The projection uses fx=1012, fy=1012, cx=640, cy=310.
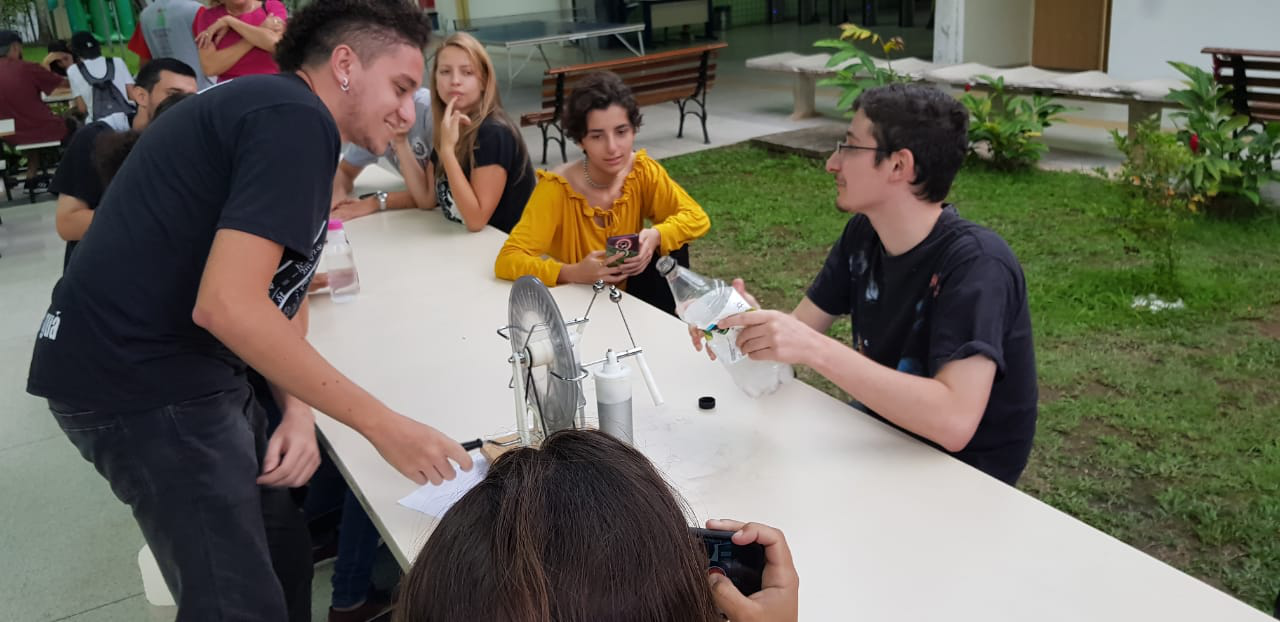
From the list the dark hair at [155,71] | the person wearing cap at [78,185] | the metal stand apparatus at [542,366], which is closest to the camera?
the metal stand apparatus at [542,366]

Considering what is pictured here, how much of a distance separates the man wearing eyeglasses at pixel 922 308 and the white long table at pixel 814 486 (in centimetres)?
13

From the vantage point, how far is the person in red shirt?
160 inches

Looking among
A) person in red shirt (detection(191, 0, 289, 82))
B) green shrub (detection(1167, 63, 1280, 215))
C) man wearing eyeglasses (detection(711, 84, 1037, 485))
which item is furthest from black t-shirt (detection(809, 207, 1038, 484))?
green shrub (detection(1167, 63, 1280, 215))

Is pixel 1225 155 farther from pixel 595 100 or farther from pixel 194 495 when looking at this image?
pixel 194 495

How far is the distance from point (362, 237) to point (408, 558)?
210cm

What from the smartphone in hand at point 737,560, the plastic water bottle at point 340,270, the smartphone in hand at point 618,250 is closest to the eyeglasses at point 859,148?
the smartphone in hand at point 618,250

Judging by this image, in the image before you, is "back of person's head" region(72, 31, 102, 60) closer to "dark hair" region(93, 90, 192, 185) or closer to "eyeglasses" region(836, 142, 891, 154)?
"dark hair" region(93, 90, 192, 185)

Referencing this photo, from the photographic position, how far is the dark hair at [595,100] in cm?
295

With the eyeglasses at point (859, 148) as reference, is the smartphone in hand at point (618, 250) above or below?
below

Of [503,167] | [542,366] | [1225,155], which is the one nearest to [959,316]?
[542,366]

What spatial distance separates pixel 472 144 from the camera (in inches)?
137

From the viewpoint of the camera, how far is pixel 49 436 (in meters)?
3.80

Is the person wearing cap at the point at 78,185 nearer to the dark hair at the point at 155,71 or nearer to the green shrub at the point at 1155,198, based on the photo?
the dark hair at the point at 155,71

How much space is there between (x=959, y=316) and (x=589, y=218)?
1520mm
